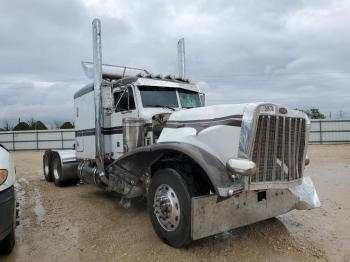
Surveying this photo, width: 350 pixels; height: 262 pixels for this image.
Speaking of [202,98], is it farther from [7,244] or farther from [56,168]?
[56,168]

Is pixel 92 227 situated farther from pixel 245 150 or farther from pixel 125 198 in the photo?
pixel 245 150

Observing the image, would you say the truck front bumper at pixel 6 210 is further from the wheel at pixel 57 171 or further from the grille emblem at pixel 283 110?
the wheel at pixel 57 171

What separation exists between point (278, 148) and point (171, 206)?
1.53 metres

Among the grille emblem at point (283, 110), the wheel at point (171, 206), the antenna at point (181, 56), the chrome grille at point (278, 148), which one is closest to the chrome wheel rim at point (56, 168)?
the antenna at point (181, 56)

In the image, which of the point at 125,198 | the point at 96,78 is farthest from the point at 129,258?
the point at 96,78

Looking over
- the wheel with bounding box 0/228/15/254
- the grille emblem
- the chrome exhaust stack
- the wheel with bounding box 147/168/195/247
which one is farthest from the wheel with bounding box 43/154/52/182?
the grille emblem

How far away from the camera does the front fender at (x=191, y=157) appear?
4068mm

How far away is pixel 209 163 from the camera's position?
4.26m

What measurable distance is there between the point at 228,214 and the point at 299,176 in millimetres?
1119

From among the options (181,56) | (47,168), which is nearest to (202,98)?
(181,56)

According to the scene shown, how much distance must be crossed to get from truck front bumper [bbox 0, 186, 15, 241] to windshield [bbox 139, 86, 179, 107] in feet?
10.0

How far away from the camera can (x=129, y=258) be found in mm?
4531

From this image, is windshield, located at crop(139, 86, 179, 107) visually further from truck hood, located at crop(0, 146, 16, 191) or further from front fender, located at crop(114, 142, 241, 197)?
truck hood, located at crop(0, 146, 16, 191)

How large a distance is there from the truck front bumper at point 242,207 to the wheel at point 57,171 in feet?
21.7
